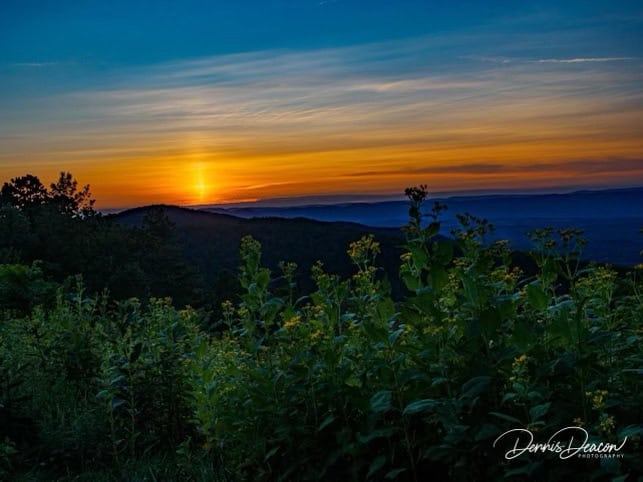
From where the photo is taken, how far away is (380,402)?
4.00 meters

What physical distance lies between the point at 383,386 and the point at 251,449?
108cm

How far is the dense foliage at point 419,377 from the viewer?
3.70 meters

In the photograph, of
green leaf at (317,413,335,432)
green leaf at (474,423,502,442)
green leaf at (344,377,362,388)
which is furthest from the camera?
green leaf at (344,377,362,388)

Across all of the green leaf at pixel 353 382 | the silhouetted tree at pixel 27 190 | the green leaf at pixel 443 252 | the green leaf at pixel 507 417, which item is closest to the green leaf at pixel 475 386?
the green leaf at pixel 507 417

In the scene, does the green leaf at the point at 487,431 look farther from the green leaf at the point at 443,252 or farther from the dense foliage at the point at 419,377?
the green leaf at the point at 443,252

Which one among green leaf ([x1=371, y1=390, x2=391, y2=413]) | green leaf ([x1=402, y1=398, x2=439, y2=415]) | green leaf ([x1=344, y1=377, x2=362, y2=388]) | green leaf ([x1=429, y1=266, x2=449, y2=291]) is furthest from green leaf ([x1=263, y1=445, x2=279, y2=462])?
green leaf ([x1=429, y1=266, x2=449, y2=291])

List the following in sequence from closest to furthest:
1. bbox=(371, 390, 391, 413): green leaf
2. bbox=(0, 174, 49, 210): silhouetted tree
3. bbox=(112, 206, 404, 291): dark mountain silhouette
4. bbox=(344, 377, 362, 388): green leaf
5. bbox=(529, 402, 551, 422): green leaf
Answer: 1. bbox=(529, 402, 551, 422): green leaf
2. bbox=(371, 390, 391, 413): green leaf
3. bbox=(344, 377, 362, 388): green leaf
4. bbox=(0, 174, 49, 210): silhouetted tree
5. bbox=(112, 206, 404, 291): dark mountain silhouette

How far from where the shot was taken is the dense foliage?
370cm

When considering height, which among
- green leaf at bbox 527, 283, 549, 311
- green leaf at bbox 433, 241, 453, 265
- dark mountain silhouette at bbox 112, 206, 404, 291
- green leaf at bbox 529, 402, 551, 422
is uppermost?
green leaf at bbox 433, 241, 453, 265

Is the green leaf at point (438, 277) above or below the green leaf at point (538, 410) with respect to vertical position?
above

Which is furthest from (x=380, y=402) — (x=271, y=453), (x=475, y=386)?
(x=271, y=453)

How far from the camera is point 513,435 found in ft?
12.2

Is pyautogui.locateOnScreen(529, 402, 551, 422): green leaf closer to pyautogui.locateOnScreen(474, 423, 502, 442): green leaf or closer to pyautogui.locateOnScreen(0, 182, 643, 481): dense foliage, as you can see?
pyautogui.locateOnScreen(0, 182, 643, 481): dense foliage

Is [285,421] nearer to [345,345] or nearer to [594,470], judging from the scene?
[345,345]
